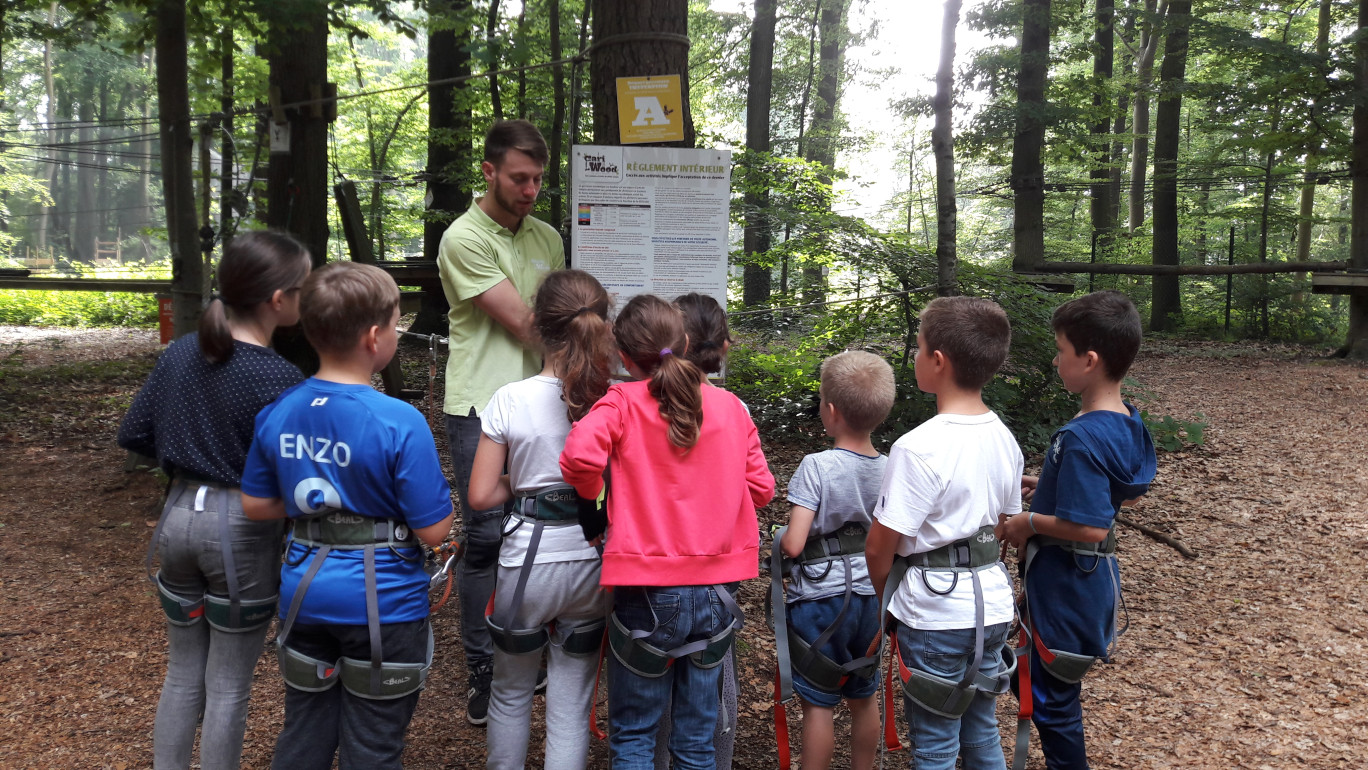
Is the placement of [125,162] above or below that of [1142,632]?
above

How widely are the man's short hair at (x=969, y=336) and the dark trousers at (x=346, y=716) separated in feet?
4.70

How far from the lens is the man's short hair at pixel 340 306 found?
1977mm

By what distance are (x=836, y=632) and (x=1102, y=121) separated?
1558 centimetres

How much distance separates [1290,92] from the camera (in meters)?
10.9

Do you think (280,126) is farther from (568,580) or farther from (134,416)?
(568,580)

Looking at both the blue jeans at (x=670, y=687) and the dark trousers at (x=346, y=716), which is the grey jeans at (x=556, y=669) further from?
the dark trousers at (x=346, y=716)

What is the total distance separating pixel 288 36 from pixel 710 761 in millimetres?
5710

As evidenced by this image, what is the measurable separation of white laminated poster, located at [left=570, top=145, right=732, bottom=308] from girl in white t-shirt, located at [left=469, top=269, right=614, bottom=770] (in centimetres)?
106

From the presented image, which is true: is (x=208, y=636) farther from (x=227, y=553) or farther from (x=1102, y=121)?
(x=1102, y=121)

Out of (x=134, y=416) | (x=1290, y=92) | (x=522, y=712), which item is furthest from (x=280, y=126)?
(x=1290, y=92)

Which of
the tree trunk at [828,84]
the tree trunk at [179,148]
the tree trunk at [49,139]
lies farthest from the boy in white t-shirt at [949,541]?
the tree trunk at [49,139]

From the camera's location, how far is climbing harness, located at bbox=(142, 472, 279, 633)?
2.11m

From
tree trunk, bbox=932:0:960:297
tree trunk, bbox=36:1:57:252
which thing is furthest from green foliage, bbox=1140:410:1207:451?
tree trunk, bbox=36:1:57:252

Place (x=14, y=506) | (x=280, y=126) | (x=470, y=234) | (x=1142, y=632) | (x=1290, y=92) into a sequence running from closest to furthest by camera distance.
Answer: (x=470, y=234), (x=1142, y=632), (x=14, y=506), (x=280, y=126), (x=1290, y=92)
